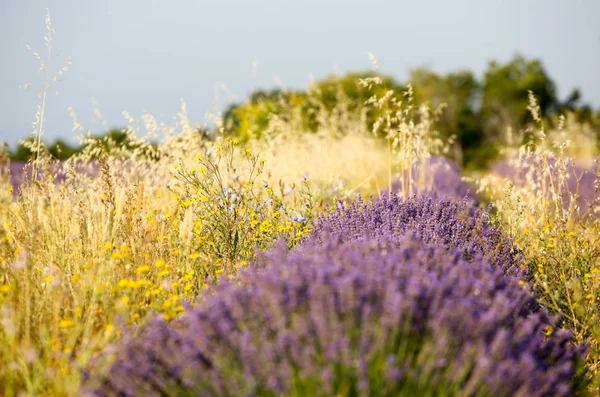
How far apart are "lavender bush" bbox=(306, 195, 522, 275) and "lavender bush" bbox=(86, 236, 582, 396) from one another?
1075mm

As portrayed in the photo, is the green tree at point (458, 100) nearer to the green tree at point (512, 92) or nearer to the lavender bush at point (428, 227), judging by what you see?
the green tree at point (512, 92)

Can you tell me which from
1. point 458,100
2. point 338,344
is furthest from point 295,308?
point 458,100

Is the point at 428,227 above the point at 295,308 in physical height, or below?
below

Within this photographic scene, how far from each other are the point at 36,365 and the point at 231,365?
2.98ft

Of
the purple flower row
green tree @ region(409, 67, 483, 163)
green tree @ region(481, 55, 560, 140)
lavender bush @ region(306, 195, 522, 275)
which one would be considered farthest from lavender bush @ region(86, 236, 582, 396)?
green tree @ region(481, 55, 560, 140)

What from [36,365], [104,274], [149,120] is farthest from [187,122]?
[36,365]

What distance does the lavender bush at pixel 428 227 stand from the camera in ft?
11.8

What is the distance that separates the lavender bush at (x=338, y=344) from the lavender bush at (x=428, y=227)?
107 cm

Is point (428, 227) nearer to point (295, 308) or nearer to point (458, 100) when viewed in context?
point (295, 308)

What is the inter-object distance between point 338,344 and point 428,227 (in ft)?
6.67

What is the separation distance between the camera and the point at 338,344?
1.90 m

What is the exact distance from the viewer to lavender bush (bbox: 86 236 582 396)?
1947 mm

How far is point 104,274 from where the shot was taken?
3.26 meters

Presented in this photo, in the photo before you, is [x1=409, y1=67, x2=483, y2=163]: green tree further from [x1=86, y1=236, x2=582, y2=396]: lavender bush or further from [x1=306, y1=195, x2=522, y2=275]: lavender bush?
[x1=86, y1=236, x2=582, y2=396]: lavender bush
